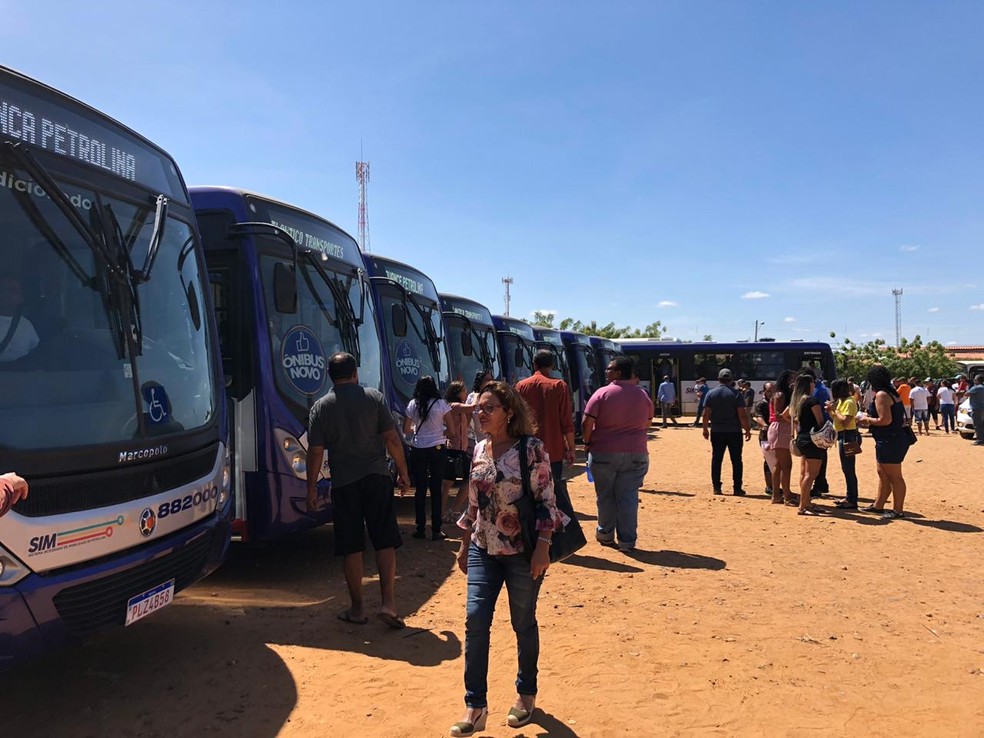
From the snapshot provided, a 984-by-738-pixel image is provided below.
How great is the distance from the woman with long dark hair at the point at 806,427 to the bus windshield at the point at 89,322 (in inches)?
286

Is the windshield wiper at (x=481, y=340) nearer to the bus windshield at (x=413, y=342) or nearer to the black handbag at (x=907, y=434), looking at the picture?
the bus windshield at (x=413, y=342)

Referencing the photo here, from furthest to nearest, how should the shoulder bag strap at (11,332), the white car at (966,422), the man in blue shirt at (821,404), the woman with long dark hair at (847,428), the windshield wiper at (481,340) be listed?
the white car at (966,422), the windshield wiper at (481,340), the woman with long dark hair at (847,428), the man in blue shirt at (821,404), the shoulder bag strap at (11,332)

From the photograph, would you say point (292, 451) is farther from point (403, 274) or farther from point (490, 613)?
point (403, 274)

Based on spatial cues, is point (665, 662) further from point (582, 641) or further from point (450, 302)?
point (450, 302)

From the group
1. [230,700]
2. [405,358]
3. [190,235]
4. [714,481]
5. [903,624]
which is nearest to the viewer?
[230,700]

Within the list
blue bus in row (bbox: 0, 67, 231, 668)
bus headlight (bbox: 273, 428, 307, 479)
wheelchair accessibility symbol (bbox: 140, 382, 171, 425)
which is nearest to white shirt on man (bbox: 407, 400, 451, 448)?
bus headlight (bbox: 273, 428, 307, 479)

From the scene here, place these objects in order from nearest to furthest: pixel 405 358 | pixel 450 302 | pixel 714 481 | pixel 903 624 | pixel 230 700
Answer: pixel 230 700 < pixel 903 624 < pixel 405 358 < pixel 714 481 < pixel 450 302

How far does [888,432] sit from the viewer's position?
897 cm

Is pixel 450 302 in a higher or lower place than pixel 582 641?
higher

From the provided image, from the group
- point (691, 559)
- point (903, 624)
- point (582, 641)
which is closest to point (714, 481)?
point (691, 559)

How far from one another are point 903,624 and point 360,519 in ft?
13.2

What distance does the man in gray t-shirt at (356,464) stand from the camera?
17.3 feet

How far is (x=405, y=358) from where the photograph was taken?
9867 mm

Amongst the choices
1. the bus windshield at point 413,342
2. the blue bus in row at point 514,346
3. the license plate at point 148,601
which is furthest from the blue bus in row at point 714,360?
the license plate at point 148,601
